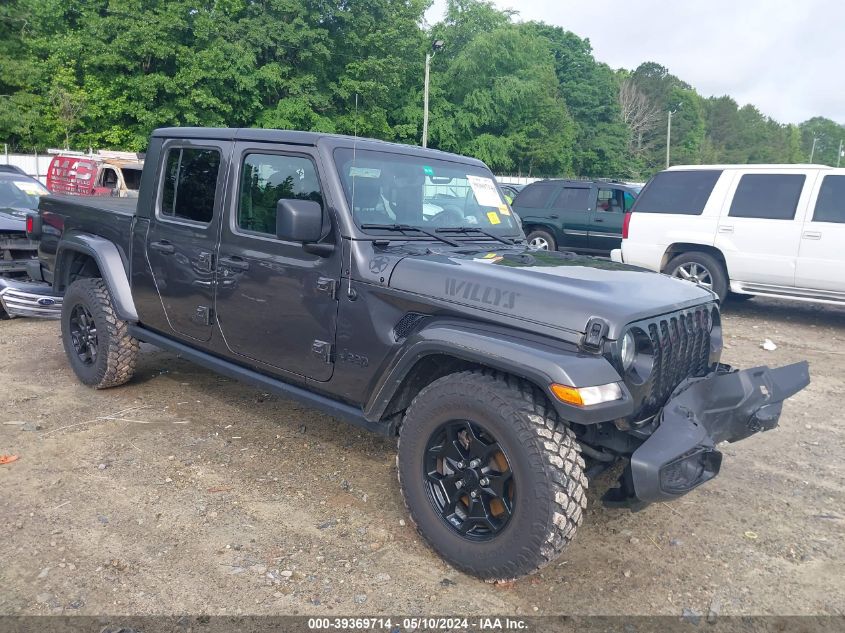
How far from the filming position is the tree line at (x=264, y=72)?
30766 millimetres

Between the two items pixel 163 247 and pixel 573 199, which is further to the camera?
pixel 573 199

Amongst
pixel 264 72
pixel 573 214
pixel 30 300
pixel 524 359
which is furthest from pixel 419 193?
pixel 264 72

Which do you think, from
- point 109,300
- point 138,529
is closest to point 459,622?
point 138,529

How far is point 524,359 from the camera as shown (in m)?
2.79

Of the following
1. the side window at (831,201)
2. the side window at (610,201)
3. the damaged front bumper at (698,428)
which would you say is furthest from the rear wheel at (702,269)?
the damaged front bumper at (698,428)

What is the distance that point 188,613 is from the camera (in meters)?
2.80

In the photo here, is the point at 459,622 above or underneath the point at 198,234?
underneath

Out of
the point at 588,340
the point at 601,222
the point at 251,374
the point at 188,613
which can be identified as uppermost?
the point at 601,222

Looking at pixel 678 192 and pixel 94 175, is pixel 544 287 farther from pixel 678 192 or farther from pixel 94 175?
pixel 94 175

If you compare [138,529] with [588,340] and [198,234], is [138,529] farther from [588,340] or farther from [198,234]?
[588,340]

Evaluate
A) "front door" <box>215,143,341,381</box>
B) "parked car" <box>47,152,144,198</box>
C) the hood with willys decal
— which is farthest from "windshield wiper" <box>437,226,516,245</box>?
"parked car" <box>47,152,144,198</box>

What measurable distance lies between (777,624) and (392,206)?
2683mm

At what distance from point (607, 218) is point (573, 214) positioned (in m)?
0.65

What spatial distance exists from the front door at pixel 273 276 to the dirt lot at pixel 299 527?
0.79m
